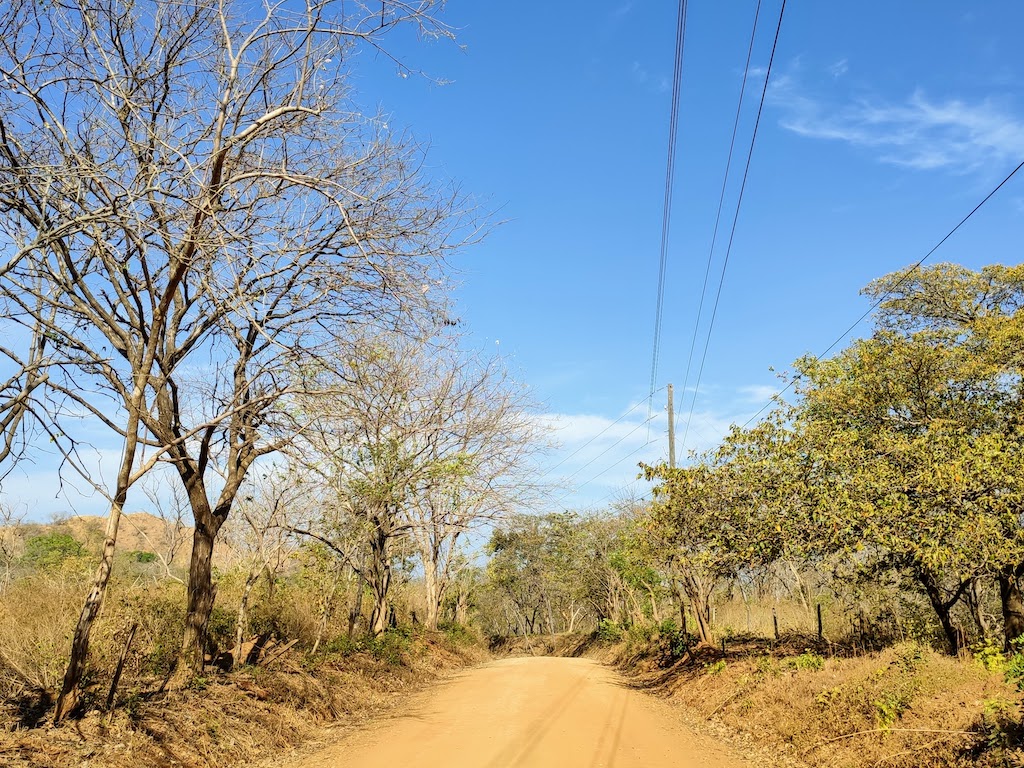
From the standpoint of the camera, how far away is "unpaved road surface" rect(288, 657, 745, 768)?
8031 mm

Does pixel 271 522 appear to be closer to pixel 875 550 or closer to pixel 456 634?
pixel 875 550

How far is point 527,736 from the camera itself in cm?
933

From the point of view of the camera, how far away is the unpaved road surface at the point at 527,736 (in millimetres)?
8031

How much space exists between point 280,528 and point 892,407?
12.1 metres

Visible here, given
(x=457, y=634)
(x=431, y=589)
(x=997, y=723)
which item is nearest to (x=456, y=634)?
(x=457, y=634)

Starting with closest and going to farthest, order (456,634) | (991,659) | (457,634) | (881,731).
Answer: (881,731) < (991,659) < (456,634) < (457,634)

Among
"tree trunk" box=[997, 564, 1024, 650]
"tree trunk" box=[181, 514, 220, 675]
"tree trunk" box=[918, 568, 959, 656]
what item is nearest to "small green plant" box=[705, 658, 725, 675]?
"tree trunk" box=[918, 568, 959, 656]

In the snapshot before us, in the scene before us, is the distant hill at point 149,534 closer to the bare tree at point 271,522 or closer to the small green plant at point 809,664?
the bare tree at point 271,522

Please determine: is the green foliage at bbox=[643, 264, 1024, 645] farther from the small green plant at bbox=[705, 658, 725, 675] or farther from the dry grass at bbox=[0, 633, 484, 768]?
the dry grass at bbox=[0, 633, 484, 768]

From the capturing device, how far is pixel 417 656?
2066 centimetres

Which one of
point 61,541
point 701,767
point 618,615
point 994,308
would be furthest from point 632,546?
point 61,541

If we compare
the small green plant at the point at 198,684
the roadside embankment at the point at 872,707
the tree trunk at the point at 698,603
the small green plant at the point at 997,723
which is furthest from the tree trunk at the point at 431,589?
the small green plant at the point at 997,723

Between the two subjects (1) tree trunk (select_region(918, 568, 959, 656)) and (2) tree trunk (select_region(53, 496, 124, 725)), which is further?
(1) tree trunk (select_region(918, 568, 959, 656))

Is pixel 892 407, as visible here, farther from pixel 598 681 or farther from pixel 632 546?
pixel 598 681
